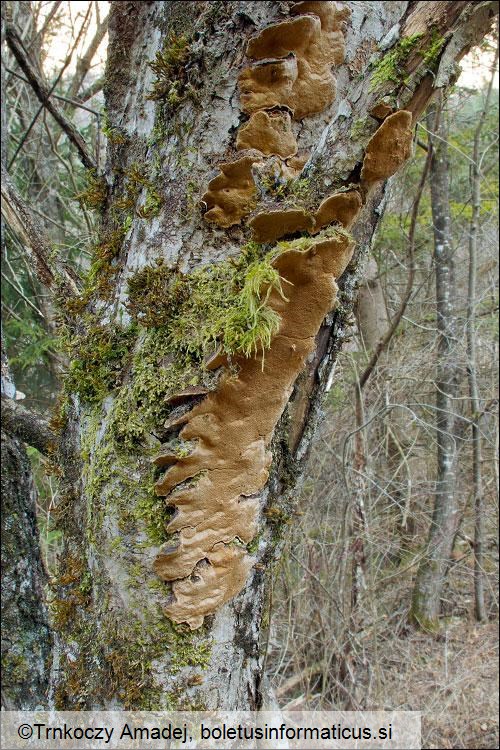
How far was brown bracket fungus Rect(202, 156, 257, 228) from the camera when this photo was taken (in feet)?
3.90

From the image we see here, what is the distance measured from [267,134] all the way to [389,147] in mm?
343

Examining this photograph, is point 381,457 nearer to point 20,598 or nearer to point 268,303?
point 20,598

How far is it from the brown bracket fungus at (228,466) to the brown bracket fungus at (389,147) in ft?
0.52

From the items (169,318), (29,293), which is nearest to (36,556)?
(169,318)

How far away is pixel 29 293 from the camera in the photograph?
21.1 feet

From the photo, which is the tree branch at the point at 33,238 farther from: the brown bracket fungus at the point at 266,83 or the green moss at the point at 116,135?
the brown bracket fungus at the point at 266,83

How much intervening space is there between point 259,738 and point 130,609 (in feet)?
1.61

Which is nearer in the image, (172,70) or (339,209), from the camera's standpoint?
(339,209)

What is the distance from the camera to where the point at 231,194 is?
1.21 metres

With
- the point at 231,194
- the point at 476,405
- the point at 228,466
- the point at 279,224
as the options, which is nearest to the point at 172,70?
the point at 231,194

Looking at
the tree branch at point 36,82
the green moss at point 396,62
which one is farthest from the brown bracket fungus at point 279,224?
the tree branch at point 36,82

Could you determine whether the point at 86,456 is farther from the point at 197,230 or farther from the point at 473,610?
the point at 473,610

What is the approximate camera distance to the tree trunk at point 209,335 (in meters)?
1.05

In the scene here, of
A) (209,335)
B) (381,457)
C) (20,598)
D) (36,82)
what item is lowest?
(20,598)
